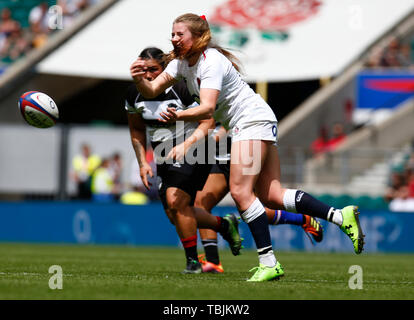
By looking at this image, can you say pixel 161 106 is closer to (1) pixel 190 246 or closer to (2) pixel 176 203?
(2) pixel 176 203

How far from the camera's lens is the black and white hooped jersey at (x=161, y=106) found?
7582 millimetres

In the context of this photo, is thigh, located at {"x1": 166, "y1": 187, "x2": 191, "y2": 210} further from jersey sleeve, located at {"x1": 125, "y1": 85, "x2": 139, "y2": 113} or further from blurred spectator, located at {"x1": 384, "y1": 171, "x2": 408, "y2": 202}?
blurred spectator, located at {"x1": 384, "y1": 171, "x2": 408, "y2": 202}

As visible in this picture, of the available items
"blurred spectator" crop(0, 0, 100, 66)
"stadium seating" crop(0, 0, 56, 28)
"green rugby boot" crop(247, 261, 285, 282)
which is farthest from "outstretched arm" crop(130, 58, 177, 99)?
"stadium seating" crop(0, 0, 56, 28)

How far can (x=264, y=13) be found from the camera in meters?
22.6

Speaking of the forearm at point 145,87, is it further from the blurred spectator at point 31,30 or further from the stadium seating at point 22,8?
the stadium seating at point 22,8

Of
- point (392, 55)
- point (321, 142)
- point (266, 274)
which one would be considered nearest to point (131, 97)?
point (266, 274)

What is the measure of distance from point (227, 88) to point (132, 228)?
9.89 meters

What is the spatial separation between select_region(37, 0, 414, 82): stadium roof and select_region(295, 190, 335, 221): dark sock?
13379 mm

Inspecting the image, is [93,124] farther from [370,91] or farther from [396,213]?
[396,213]

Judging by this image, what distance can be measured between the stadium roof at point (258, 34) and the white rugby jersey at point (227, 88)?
43.7ft

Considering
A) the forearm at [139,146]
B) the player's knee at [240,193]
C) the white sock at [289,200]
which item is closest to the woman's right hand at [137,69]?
the player's knee at [240,193]

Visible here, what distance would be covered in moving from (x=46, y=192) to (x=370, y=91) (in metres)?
7.71

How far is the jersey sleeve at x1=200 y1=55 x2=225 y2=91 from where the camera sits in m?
6.32

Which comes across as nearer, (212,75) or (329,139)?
(212,75)
